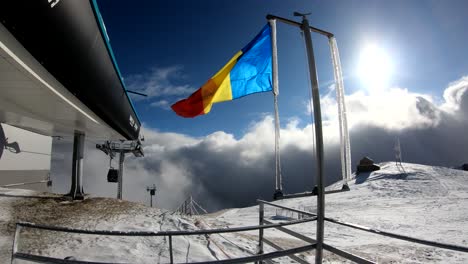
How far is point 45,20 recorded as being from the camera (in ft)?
10.6

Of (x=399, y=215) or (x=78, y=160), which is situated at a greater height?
(x=78, y=160)

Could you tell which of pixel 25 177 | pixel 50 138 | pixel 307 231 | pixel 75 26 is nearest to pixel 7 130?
pixel 25 177

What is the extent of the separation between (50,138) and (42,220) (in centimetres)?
812

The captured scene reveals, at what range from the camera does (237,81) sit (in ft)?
15.7

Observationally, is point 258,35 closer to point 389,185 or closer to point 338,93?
point 338,93

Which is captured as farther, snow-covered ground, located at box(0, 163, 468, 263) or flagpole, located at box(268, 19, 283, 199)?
snow-covered ground, located at box(0, 163, 468, 263)

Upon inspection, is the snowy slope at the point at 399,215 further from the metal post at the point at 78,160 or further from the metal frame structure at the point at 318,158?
the metal post at the point at 78,160

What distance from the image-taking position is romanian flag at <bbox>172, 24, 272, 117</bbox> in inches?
183

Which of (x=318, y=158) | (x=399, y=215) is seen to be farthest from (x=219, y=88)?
(x=399, y=215)

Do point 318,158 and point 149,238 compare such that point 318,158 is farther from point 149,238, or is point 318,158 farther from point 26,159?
point 26,159

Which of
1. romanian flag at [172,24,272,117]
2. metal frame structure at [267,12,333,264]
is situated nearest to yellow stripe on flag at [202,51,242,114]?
romanian flag at [172,24,272,117]

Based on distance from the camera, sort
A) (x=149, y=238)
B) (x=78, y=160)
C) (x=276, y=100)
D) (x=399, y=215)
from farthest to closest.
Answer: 1. (x=399, y=215)
2. (x=78, y=160)
3. (x=149, y=238)
4. (x=276, y=100)

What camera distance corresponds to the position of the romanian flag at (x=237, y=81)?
4.66m

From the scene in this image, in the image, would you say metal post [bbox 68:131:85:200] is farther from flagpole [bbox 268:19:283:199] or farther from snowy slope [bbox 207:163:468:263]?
flagpole [bbox 268:19:283:199]
